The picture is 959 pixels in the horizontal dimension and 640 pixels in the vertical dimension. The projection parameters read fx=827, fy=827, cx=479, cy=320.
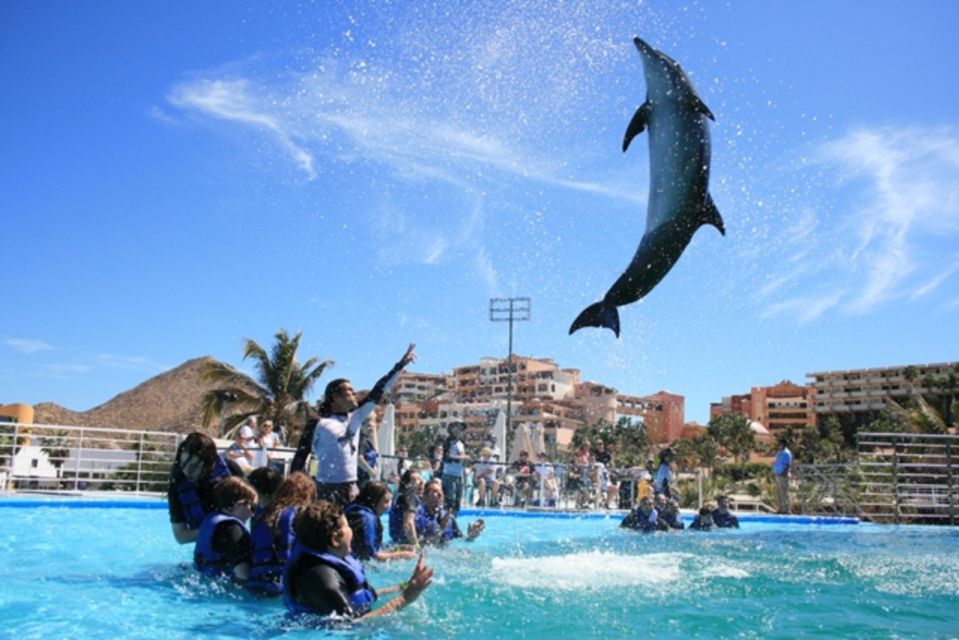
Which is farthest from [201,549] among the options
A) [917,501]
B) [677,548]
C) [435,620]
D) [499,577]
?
[917,501]

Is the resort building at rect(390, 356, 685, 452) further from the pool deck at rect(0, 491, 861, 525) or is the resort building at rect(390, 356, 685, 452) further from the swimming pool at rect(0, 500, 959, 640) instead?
the swimming pool at rect(0, 500, 959, 640)

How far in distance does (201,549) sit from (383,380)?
1881 millimetres

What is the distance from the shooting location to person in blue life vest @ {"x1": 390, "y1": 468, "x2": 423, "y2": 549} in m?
8.28

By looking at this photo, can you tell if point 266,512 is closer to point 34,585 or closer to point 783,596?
point 34,585

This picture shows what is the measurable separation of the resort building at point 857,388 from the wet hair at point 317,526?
114788 mm

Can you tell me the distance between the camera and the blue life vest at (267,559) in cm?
568

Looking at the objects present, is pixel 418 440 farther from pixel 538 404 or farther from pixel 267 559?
pixel 267 559

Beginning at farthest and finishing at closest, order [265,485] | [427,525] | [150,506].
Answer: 1. [150,506]
2. [427,525]
3. [265,485]

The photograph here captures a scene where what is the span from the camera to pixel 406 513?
27.1 feet

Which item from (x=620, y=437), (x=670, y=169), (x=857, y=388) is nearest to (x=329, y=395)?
(x=670, y=169)

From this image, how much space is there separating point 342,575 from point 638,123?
16.0 feet

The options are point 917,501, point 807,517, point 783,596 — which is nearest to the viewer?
point 783,596

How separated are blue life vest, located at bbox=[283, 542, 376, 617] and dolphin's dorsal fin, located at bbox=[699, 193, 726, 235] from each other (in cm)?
425

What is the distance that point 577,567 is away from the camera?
8656 millimetres
